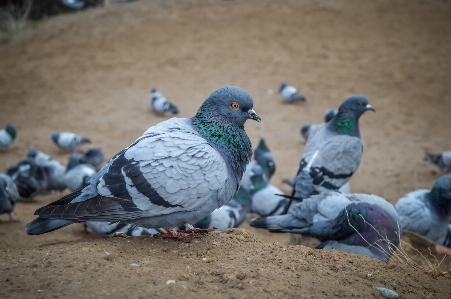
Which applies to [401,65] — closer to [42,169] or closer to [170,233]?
[42,169]

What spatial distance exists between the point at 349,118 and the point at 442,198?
1590mm

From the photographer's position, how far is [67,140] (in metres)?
9.91

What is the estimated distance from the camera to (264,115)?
11.8 m

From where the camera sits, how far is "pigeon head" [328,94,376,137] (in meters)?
6.85

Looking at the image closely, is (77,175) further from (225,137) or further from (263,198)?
(225,137)

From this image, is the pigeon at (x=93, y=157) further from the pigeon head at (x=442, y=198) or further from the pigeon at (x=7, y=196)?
the pigeon head at (x=442, y=198)

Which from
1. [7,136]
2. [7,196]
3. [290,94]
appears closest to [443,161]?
[290,94]

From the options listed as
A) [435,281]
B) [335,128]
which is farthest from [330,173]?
[435,281]

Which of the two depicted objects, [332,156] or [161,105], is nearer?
[332,156]

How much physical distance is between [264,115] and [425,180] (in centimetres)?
426

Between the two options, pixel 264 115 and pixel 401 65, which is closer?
pixel 264 115

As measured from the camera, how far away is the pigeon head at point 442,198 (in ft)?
20.7

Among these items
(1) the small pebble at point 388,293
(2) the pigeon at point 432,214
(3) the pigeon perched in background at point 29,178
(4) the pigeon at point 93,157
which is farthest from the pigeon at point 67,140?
(1) the small pebble at point 388,293

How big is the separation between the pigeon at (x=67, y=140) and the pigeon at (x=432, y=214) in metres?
6.36
